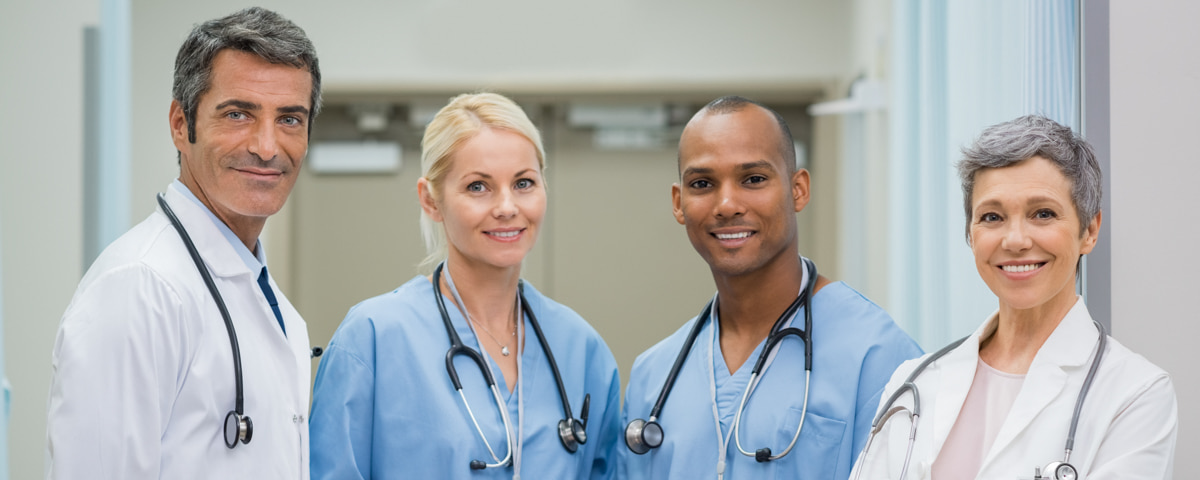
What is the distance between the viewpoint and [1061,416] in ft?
3.84

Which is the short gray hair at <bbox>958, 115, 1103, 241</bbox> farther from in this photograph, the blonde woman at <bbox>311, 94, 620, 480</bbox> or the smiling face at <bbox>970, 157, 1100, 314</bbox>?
the blonde woman at <bbox>311, 94, 620, 480</bbox>

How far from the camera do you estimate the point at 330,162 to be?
3820 mm

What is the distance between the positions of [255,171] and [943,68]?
63.6 inches

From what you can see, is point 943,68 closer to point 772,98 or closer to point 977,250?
point 977,250

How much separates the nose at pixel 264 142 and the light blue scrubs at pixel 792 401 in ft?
2.70

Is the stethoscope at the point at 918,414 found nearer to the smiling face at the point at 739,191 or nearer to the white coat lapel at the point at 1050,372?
the white coat lapel at the point at 1050,372

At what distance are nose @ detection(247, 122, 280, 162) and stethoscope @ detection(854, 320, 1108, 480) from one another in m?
0.98

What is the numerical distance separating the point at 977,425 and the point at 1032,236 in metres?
0.27

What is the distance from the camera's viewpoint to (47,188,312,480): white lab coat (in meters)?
1.20

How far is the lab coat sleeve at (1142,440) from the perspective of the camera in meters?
1.08

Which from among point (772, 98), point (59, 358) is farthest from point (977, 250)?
point (772, 98)

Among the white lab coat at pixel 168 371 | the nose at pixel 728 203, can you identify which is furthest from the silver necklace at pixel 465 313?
the nose at pixel 728 203

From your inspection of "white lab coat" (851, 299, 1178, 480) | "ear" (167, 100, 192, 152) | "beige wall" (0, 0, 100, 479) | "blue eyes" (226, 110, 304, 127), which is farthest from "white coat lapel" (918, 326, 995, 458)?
"beige wall" (0, 0, 100, 479)

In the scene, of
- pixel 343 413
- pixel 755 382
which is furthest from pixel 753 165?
pixel 343 413
